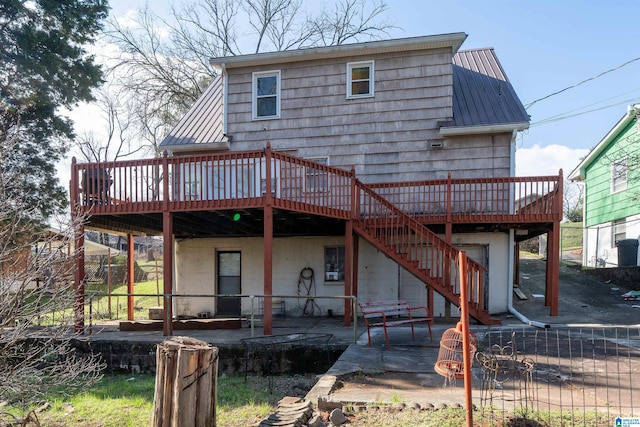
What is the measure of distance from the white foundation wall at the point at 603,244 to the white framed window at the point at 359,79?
10.3 metres

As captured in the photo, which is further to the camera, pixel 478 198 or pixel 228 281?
pixel 228 281

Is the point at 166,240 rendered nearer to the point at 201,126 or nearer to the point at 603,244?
the point at 201,126

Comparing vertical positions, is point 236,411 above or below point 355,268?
below

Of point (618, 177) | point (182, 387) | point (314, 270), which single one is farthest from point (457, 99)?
point (182, 387)

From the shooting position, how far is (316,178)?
10.0 meters

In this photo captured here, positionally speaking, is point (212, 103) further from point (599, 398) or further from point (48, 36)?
point (599, 398)

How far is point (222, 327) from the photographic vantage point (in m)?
9.20

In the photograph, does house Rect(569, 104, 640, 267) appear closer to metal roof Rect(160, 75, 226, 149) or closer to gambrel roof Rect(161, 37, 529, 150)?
gambrel roof Rect(161, 37, 529, 150)

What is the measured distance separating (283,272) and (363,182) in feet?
11.0

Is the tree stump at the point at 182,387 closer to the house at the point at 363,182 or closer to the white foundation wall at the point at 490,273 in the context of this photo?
the house at the point at 363,182

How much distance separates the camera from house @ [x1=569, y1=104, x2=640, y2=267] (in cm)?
1352

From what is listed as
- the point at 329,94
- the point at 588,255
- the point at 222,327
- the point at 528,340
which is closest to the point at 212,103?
the point at 329,94

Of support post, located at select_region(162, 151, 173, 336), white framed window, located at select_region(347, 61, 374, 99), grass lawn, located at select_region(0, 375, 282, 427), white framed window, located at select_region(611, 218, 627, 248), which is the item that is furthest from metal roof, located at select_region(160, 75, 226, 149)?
white framed window, located at select_region(611, 218, 627, 248)

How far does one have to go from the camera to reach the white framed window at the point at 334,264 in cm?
1125
